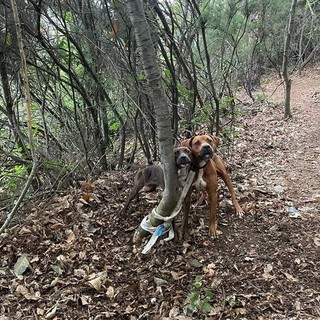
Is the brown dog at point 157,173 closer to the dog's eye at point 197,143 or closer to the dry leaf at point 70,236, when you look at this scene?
the dog's eye at point 197,143

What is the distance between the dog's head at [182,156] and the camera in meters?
3.03

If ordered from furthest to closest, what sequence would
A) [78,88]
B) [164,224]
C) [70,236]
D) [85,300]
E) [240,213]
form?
[78,88]
[240,213]
[70,236]
[164,224]
[85,300]

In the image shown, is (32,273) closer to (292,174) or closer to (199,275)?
(199,275)

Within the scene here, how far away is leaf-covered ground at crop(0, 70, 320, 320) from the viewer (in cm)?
276

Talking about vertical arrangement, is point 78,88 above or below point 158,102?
above

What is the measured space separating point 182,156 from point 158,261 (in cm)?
96

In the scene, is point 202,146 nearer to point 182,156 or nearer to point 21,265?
point 182,156

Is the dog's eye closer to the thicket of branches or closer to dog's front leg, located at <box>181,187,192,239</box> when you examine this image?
dog's front leg, located at <box>181,187,192,239</box>

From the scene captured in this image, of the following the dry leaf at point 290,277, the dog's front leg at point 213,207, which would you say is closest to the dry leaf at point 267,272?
the dry leaf at point 290,277

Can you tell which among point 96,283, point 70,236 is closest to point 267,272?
point 96,283

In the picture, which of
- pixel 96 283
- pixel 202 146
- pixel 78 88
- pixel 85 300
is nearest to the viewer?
pixel 85 300

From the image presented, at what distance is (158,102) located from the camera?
289cm

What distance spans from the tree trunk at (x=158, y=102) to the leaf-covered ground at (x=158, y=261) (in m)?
0.46

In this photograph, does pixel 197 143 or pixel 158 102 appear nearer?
pixel 158 102
